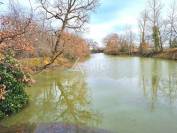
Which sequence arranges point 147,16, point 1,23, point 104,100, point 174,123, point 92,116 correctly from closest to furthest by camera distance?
point 1,23 < point 174,123 < point 92,116 < point 104,100 < point 147,16

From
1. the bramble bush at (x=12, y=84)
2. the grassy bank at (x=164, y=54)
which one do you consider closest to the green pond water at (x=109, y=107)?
the bramble bush at (x=12, y=84)

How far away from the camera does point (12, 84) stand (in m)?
9.02

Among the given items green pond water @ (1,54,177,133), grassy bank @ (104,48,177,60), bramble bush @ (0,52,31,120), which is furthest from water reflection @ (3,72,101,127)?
grassy bank @ (104,48,177,60)

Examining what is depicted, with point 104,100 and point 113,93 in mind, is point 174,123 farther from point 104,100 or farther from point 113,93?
point 113,93

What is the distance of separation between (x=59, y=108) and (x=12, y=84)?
6.14 feet

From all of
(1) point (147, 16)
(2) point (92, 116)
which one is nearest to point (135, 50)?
(1) point (147, 16)

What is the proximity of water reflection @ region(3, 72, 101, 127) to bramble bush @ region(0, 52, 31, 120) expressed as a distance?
28cm

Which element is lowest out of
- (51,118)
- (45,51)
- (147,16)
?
(51,118)

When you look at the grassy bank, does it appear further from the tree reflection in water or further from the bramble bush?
the bramble bush

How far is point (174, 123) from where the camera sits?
752cm

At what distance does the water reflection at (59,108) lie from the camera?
832cm

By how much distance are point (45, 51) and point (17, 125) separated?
13.0 m

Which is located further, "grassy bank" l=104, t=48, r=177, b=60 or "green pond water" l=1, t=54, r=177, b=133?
"grassy bank" l=104, t=48, r=177, b=60

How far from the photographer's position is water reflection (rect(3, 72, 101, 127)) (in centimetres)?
832
